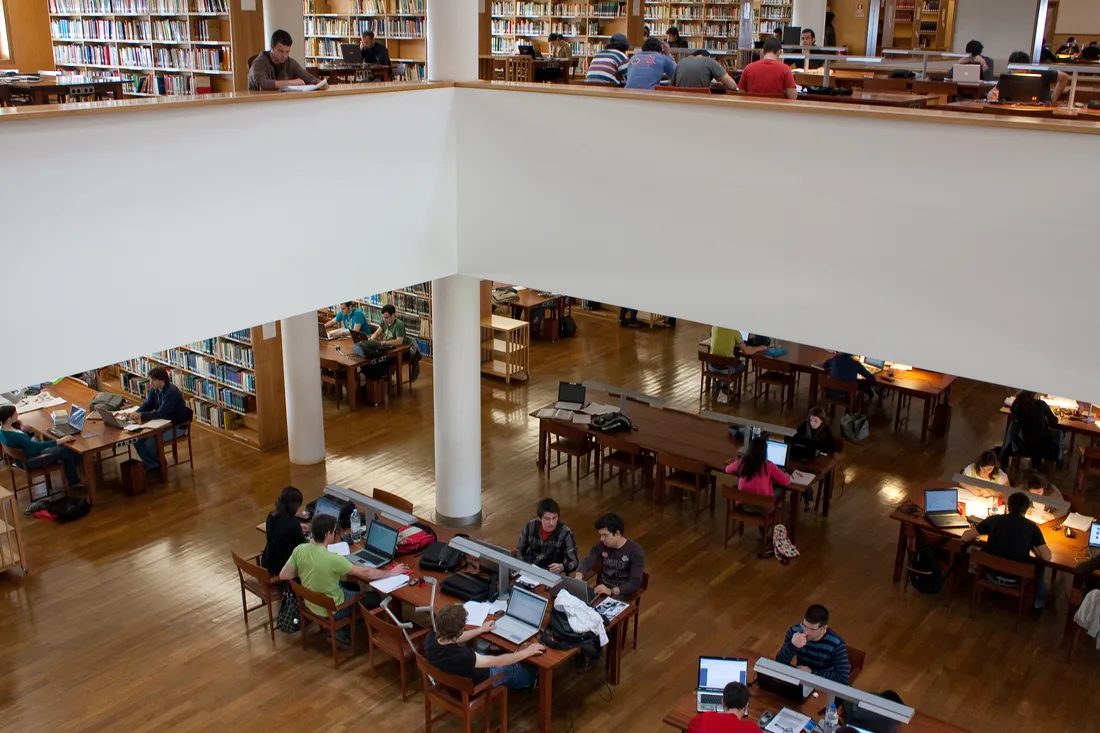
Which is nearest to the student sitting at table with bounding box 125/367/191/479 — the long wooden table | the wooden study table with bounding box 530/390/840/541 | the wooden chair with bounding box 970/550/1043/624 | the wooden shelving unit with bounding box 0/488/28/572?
the wooden shelving unit with bounding box 0/488/28/572

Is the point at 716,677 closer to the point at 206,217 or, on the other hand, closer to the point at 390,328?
the point at 206,217

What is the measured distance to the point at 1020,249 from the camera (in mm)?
5500

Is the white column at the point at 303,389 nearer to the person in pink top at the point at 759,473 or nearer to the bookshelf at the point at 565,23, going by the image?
the person in pink top at the point at 759,473

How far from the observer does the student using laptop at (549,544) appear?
7254mm

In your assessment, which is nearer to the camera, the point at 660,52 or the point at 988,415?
the point at 660,52

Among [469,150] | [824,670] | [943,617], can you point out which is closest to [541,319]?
[469,150]

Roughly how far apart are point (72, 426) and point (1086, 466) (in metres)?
9.59

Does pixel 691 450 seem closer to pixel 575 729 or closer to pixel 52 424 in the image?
pixel 575 729

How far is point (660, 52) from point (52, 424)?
6.72 m

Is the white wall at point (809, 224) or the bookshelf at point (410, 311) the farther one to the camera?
the bookshelf at point (410, 311)

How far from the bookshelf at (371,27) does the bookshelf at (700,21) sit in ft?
19.2

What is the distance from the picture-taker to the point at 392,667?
7297 millimetres

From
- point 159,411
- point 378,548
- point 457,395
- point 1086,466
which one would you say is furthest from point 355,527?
point 1086,466

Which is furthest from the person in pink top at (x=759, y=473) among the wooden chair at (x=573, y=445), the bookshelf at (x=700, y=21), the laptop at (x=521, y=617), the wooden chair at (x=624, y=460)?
the bookshelf at (x=700, y=21)
